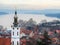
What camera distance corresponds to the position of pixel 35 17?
12.3 feet

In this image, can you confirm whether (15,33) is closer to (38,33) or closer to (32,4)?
(38,33)

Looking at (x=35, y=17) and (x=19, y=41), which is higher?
(x=35, y=17)

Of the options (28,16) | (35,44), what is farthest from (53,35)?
(28,16)

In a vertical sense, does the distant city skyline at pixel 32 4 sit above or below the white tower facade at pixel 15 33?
above

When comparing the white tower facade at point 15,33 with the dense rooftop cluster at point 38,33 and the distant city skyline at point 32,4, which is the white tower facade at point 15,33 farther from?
the distant city skyline at point 32,4

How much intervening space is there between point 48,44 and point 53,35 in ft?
0.80

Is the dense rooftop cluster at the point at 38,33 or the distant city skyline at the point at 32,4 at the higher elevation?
the distant city skyline at the point at 32,4

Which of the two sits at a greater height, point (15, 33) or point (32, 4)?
point (32, 4)

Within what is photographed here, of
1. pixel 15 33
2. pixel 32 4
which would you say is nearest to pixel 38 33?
pixel 15 33

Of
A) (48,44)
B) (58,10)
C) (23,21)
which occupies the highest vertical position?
(58,10)

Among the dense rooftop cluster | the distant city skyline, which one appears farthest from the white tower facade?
the distant city skyline

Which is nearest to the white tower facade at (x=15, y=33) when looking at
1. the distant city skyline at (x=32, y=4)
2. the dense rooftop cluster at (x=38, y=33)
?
the dense rooftop cluster at (x=38, y=33)

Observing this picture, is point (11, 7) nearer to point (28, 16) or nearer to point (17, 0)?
point (17, 0)

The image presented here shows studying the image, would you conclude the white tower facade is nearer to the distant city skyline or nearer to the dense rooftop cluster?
the dense rooftop cluster
